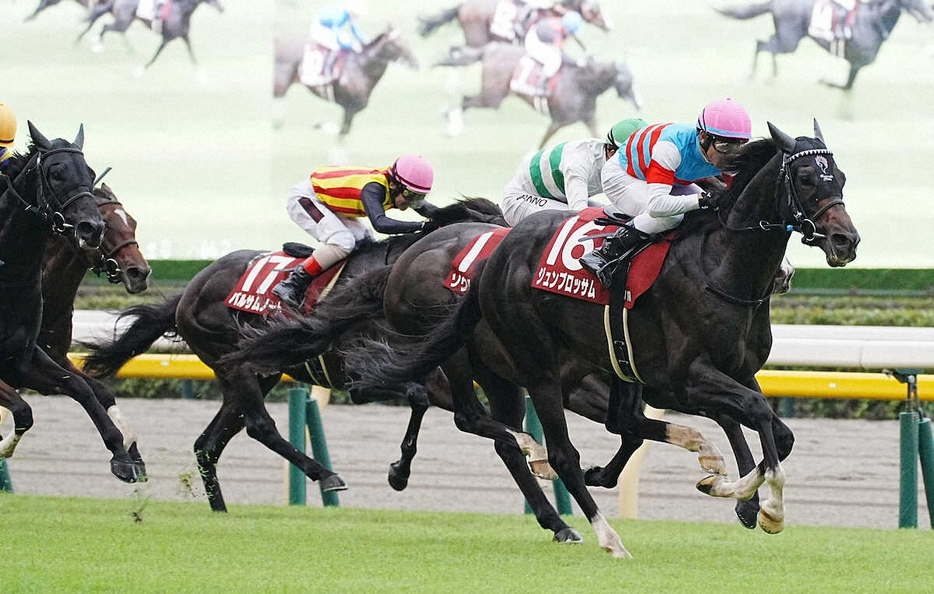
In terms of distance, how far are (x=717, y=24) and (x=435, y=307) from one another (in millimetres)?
6509

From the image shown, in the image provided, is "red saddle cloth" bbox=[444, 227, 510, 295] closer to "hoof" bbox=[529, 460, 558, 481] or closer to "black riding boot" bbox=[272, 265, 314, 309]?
"hoof" bbox=[529, 460, 558, 481]

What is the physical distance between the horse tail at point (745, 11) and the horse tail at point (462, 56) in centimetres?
191

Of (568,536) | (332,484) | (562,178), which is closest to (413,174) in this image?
(562,178)

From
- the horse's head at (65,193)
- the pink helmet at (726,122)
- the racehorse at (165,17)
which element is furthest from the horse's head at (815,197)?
the racehorse at (165,17)

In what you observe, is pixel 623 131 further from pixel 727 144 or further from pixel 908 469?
pixel 908 469

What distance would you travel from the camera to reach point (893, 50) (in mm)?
11555

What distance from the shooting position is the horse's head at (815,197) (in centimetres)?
486

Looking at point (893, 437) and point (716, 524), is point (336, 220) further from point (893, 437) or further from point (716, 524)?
point (893, 437)

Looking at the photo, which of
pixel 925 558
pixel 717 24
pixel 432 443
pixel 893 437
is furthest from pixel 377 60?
pixel 925 558

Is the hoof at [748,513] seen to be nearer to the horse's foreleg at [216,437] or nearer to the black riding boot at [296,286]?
the black riding boot at [296,286]

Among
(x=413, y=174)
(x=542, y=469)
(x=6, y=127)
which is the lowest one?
(x=542, y=469)

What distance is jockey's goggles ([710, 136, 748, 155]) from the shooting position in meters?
5.39

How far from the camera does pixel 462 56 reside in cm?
1275

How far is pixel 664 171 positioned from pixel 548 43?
694 centimetres
